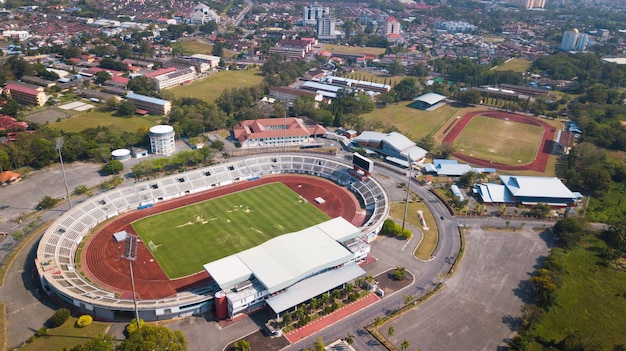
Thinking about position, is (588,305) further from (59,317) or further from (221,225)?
(59,317)

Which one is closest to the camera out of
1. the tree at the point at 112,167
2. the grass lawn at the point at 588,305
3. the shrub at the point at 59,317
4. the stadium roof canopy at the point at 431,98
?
the shrub at the point at 59,317

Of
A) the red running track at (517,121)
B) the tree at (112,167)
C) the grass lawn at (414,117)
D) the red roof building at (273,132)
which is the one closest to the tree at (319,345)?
the tree at (112,167)

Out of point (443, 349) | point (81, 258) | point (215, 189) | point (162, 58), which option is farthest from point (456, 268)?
point (162, 58)

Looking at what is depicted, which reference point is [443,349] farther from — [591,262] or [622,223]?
[622,223]

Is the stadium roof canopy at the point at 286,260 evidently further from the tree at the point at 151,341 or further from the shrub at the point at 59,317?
the shrub at the point at 59,317

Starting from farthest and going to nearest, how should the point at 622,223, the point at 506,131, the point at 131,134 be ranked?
the point at 506,131, the point at 131,134, the point at 622,223

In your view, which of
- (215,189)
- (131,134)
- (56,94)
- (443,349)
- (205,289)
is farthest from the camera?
(56,94)
